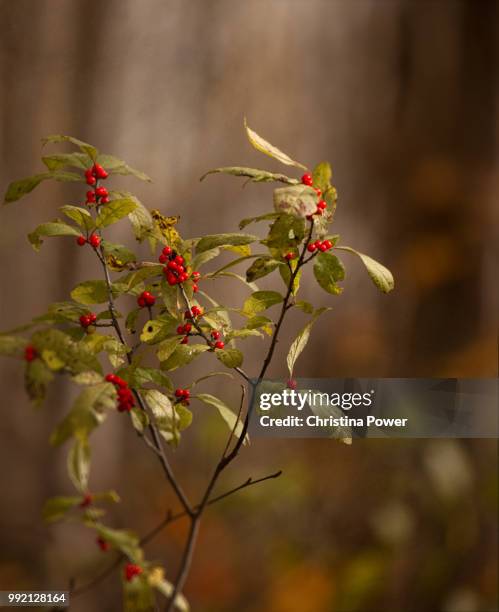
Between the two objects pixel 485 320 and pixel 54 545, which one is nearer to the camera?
pixel 54 545

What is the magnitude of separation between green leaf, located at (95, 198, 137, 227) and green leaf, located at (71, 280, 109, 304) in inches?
3.4

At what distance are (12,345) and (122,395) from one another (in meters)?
0.14

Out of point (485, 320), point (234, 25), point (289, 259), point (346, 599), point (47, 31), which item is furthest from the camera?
point (485, 320)

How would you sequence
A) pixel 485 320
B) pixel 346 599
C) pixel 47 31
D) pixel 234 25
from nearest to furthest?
1. pixel 47 31
2. pixel 234 25
3. pixel 346 599
4. pixel 485 320

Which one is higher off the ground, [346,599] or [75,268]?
[75,268]

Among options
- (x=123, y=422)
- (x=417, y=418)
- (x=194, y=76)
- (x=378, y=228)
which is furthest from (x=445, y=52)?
(x=123, y=422)

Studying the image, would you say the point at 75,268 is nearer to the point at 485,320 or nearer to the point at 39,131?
the point at 39,131

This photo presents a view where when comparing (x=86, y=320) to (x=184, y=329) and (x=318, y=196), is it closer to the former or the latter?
(x=184, y=329)

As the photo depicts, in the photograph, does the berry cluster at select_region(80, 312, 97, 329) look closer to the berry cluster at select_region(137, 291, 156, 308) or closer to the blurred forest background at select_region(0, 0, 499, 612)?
the berry cluster at select_region(137, 291, 156, 308)

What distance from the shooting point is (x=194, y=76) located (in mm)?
1360

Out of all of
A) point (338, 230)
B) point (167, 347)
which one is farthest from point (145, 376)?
point (338, 230)

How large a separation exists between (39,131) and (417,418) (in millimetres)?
916

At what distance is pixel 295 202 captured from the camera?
2.47ft

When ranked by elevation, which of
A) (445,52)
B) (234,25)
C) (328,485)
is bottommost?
(328,485)
